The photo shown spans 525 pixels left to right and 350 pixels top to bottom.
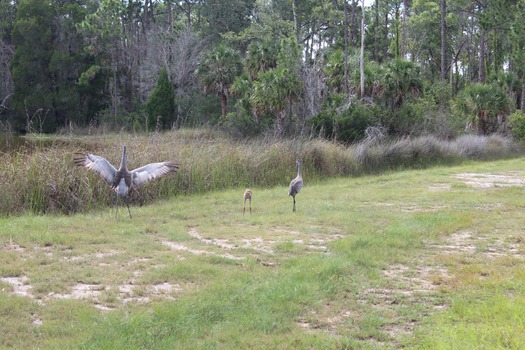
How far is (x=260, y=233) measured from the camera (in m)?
9.66

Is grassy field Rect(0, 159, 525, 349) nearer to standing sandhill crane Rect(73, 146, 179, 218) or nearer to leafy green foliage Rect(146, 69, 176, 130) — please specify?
standing sandhill crane Rect(73, 146, 179, 218)

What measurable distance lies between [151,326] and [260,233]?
458 cm

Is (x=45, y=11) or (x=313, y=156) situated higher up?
(x=45, y=11)

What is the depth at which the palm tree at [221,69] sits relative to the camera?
36.9 metres

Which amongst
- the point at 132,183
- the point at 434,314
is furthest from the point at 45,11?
the point at 434,314

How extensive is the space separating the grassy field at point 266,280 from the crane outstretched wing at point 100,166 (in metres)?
0.79

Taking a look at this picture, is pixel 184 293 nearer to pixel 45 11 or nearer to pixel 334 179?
pixel 334 179

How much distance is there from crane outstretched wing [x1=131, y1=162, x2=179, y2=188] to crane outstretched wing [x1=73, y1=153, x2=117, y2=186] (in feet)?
1.31

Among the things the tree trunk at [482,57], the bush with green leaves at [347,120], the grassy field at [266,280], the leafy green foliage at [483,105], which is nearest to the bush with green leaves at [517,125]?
the leafy green foliage at [483,105]

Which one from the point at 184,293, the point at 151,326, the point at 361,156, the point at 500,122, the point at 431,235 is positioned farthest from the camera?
the point at 500,122

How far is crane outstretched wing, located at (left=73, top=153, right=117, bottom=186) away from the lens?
11.1 metres

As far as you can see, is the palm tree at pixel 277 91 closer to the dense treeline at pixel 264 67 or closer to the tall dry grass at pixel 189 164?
the dense treeline at pixel 264 67

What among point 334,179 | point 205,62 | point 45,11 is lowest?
point 334,179

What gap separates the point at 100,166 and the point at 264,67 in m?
24.0
